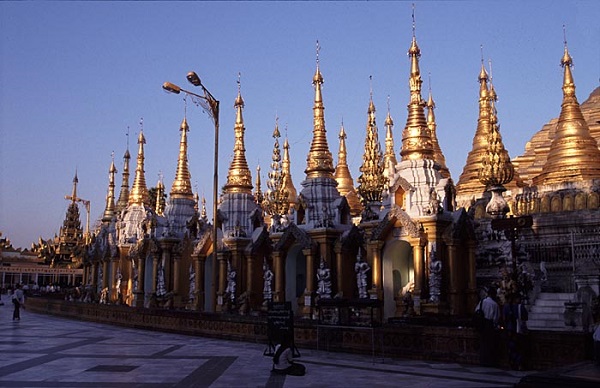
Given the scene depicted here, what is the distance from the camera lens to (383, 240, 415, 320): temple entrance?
2575 cm

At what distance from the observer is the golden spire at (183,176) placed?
41562 mm

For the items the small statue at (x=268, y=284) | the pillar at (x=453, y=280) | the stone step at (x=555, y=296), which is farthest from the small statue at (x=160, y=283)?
the stone step at (x=555, y=296)

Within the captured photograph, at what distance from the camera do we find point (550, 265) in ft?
83.0

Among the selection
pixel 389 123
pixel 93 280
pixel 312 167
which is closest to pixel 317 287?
pixel 312 167

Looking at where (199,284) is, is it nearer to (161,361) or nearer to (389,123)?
(161,361)

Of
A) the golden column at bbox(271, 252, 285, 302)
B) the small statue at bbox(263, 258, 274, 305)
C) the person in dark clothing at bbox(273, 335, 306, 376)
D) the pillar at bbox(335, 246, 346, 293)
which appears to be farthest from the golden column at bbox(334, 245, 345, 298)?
the person in dark clothing at bbox(273, 335, 306, 376)

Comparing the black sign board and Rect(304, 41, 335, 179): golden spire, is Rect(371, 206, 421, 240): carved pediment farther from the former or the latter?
the black sign board

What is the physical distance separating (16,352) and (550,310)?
16.9 metres

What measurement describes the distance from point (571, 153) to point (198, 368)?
24.3m

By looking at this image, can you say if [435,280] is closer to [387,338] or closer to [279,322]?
[387,338]

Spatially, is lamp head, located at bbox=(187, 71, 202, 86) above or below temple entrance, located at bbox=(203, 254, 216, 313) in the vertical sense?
above

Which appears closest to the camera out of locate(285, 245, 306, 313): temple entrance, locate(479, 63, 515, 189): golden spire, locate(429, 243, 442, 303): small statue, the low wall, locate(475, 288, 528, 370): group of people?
the low wall

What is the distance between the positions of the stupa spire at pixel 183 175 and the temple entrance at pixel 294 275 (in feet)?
42.2

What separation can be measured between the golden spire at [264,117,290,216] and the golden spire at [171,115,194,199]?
7.12 metres
